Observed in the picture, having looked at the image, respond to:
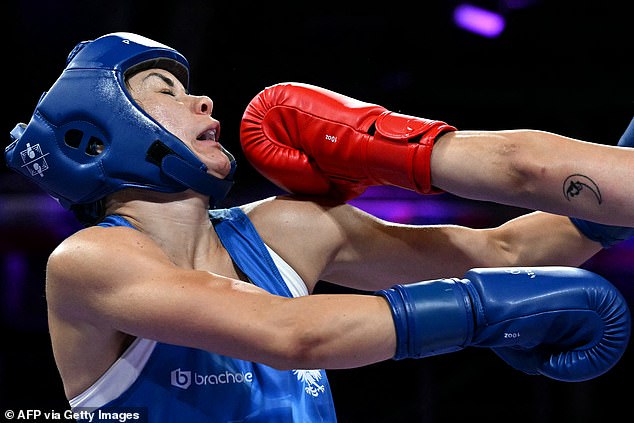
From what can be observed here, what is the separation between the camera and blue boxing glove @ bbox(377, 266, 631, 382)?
168 cm

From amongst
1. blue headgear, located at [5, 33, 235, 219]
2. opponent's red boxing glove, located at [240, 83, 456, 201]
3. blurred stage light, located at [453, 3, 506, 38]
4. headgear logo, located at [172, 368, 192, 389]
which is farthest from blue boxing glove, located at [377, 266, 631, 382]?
blurred stage light, located at [453, 3, 506, 38]

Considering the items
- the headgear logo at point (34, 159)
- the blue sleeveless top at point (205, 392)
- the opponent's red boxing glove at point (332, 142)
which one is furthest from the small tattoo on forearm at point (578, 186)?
the headgear logo at point (34, 159)

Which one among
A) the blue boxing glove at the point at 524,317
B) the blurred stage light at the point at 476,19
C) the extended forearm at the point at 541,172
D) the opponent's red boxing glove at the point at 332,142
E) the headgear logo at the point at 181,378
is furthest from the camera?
the blurred stage light at the point at 476,19

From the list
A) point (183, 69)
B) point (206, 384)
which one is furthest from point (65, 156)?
point (206, 384)

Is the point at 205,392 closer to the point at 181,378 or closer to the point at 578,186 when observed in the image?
the point at 181,378

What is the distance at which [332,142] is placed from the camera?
2229 mm

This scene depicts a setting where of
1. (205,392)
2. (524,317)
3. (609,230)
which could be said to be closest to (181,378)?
(205,392)

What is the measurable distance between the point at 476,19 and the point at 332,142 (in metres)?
2.56

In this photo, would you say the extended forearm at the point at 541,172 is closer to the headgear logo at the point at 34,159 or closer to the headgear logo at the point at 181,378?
the headgear logo at the point at 181,378

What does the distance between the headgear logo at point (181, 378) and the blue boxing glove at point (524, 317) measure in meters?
0.54

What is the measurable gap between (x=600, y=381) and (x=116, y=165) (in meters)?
2.71

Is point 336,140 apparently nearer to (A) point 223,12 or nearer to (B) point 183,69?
(B) point 183,69

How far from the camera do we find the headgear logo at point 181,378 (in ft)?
6.48

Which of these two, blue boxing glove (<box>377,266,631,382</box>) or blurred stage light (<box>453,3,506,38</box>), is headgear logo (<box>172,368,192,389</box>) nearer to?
blue boxing glove (<box>377,266,631,382</box>)
